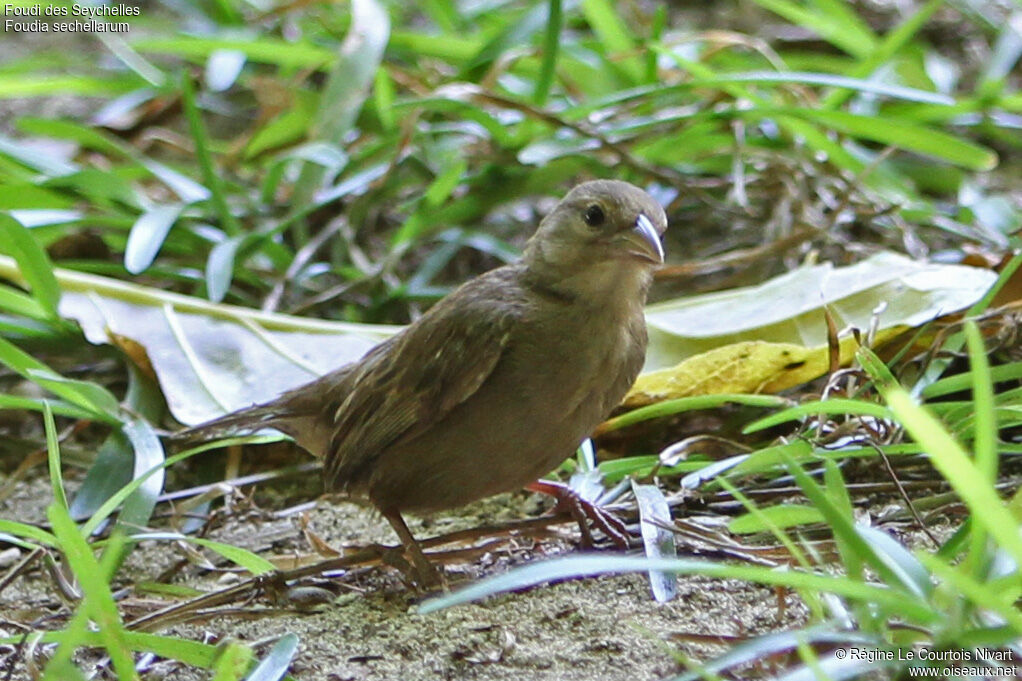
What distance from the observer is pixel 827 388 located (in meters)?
2.78

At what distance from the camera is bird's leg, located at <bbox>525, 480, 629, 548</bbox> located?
2779 millimetres

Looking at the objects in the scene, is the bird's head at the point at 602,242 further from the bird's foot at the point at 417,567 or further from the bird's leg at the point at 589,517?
the bird's foot at the point at 417,567

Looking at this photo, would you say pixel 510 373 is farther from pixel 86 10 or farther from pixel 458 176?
pixel 86 10

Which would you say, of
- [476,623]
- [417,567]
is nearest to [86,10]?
[417,567]

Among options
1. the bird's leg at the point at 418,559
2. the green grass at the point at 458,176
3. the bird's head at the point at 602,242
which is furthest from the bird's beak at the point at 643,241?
the bird's leg at the point at 418,559

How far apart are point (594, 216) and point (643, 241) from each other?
0.50 ft

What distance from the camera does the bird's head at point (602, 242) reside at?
9.32 ft

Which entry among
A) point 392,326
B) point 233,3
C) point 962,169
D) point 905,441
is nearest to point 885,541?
point 905,441

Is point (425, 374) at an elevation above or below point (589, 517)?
above

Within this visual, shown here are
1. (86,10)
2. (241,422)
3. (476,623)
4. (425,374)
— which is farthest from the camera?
(86,10)

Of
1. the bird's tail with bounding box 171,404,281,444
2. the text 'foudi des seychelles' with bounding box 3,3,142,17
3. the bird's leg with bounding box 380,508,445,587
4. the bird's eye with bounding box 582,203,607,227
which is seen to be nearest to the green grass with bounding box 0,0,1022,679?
the bird's tail with bounding box 171,404,281,444

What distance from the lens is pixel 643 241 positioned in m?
2.81

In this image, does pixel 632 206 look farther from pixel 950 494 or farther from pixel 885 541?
pixel 885 541

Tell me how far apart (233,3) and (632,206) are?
3623 mm
